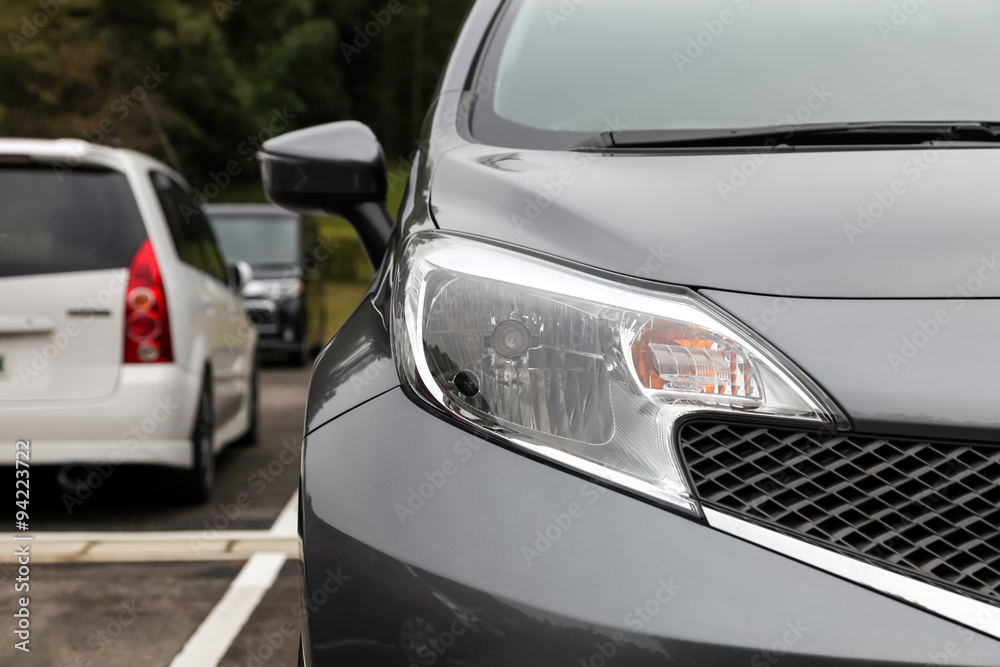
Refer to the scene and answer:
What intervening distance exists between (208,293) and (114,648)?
2879mm

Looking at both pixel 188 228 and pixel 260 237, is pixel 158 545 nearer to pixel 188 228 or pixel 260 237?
pixel 188 228

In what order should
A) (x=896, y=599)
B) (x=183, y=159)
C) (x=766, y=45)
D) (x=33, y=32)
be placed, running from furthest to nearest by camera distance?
(x=183, y=159) < (x=33, y=32) < (x=766, y=45) < (x=896, y=599)

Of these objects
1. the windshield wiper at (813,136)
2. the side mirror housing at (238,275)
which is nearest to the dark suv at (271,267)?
the side mirror housing at (238,275)

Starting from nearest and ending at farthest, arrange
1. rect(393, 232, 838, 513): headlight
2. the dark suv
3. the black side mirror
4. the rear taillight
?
rect(393, 232, 838, 513): headlight → the black side mirror → the rear taillight → the dark suv

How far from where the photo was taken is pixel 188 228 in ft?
20.7

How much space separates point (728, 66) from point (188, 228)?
14.5 ft

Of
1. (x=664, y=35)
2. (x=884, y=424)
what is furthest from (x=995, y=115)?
(x=884, y=424)

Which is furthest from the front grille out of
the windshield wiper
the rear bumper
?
the rear bumper

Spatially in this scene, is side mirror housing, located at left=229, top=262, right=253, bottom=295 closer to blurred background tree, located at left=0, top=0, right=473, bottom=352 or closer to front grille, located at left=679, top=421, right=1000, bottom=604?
blurred background tree, located at left=0, top=0, right=473, bottom=352

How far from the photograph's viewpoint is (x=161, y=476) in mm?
5578

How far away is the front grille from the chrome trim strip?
11mm

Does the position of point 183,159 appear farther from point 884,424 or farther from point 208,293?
point 884,424

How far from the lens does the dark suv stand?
14203mm

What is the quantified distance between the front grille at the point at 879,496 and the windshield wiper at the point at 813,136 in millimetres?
699
